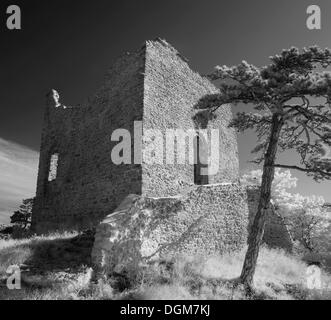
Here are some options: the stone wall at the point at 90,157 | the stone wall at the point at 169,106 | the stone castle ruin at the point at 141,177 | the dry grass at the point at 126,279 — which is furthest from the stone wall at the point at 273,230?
the stone wall at the point at 90,157

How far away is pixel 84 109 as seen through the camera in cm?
1592

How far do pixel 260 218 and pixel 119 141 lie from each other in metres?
6.28

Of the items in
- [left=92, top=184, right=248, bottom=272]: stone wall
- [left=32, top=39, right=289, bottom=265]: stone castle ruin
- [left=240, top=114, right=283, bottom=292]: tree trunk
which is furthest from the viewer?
[left=32, top=39, right=289, bottom=265]: stone castle ruin

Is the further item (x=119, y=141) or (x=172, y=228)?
(x=119, y=141)

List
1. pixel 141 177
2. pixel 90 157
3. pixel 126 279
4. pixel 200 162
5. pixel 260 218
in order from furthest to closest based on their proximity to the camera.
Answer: pixel 200 162 < pixel 90 157 < pixel 141 177 < pixel 260 218 < pixel 126 279

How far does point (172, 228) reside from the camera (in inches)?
401

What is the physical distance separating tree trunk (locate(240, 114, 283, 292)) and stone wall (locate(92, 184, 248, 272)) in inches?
72.4

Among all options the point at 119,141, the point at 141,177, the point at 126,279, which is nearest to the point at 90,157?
the point at 119,141

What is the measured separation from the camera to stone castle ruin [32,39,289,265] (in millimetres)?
9836

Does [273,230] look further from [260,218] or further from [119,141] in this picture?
[119,141]

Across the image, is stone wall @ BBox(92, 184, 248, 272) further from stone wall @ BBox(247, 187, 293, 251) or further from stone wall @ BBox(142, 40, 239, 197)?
stone wall @ BBox(247, 187, 293, 251)

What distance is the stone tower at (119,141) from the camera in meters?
12.6

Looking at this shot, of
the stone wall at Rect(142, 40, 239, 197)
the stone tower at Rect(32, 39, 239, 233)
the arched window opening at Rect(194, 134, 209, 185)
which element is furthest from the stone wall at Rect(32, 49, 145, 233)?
the arched window opening at Rect(194, 134, 209, 185)

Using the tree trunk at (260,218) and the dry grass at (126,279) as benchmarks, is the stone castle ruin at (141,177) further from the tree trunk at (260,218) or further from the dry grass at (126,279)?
the tree trunk at (260,218)
